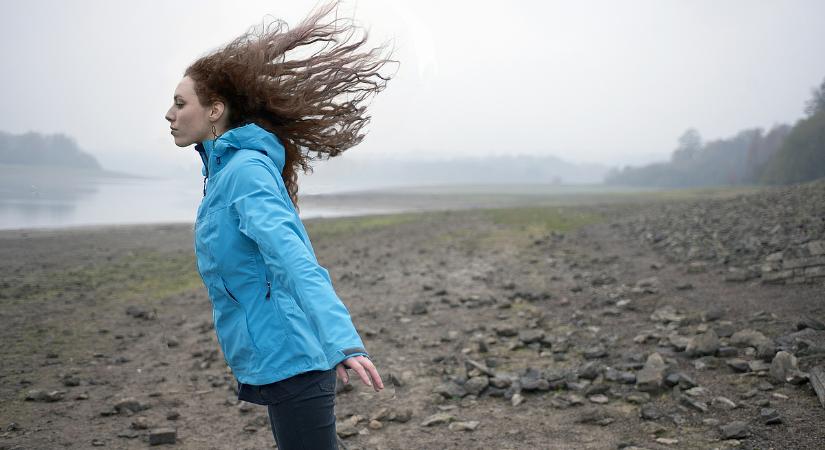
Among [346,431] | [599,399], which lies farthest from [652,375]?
[346,431]

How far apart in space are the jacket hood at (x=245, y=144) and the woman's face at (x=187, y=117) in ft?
0.24

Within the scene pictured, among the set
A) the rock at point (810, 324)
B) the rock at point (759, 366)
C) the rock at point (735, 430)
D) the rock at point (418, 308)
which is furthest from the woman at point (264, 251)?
the rock at point (418, 308)

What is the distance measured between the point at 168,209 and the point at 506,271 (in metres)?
25.3

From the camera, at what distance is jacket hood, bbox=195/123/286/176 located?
3188 mm

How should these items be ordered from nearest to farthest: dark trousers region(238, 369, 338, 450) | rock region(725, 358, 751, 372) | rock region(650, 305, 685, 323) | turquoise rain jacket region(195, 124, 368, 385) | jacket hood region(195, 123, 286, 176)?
1. turquoise rain jacket region(195, 124, 368, 385)
2. dark trousers region(238, 369, 338, 450)
3. jacket hood region(195, 123, 286, 176)
4. rock region(725, 358, 751, 372)
5. rock region(650, 305, 685, 323)

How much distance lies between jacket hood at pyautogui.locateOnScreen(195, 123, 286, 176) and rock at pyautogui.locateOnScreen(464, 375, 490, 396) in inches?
168

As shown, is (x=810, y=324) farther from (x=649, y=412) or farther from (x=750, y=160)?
(x=750, y=160)

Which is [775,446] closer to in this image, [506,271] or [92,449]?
[92,449]

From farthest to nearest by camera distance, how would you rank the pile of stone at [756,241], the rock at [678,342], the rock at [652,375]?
the pile of stone at [756,241] < the rock at [678,342] < the rock at [652,375]

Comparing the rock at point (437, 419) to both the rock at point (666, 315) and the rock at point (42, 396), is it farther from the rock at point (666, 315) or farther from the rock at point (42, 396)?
the rock at point (666, 315)

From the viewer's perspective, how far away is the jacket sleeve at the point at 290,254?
266cm

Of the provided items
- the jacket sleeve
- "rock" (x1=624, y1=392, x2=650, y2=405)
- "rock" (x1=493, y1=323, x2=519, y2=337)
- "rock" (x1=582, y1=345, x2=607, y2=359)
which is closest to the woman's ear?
the jacket sleeve

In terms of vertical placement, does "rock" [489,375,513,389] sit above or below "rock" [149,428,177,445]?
above

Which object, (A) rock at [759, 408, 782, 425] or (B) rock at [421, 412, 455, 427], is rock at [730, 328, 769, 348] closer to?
(A) rock at [759, 408, 782, 425]
